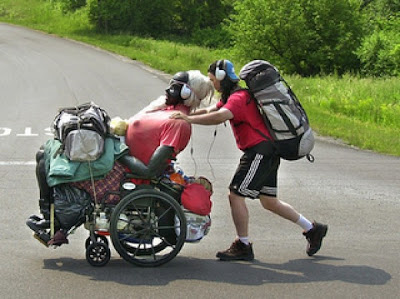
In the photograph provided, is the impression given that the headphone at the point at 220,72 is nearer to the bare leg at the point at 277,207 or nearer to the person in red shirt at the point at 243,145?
the person in red shirt at the point at 243,145

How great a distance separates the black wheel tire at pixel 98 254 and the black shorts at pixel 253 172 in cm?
124

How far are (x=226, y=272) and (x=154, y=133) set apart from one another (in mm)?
1301

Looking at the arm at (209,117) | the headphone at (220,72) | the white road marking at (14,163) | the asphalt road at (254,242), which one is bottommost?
the white road marking at (14,163)

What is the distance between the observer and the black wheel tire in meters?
6.41

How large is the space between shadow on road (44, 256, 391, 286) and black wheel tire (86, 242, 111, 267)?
2.2 inches

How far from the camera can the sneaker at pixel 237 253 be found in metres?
6.84

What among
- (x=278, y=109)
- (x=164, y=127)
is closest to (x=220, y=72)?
(x=278, y=109)

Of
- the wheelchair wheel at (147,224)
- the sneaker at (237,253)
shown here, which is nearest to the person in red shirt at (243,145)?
the sneaker at (237,253)

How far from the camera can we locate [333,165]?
41.0 feet

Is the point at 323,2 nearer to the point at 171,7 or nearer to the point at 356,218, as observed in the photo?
the point at 171,7

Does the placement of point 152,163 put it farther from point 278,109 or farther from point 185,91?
point 278,109

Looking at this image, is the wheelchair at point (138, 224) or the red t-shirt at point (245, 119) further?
the red t-shirt at point (245, 119)

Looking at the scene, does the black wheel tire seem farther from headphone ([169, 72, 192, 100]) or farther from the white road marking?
the white road marking

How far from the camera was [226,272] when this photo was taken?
253 inches
